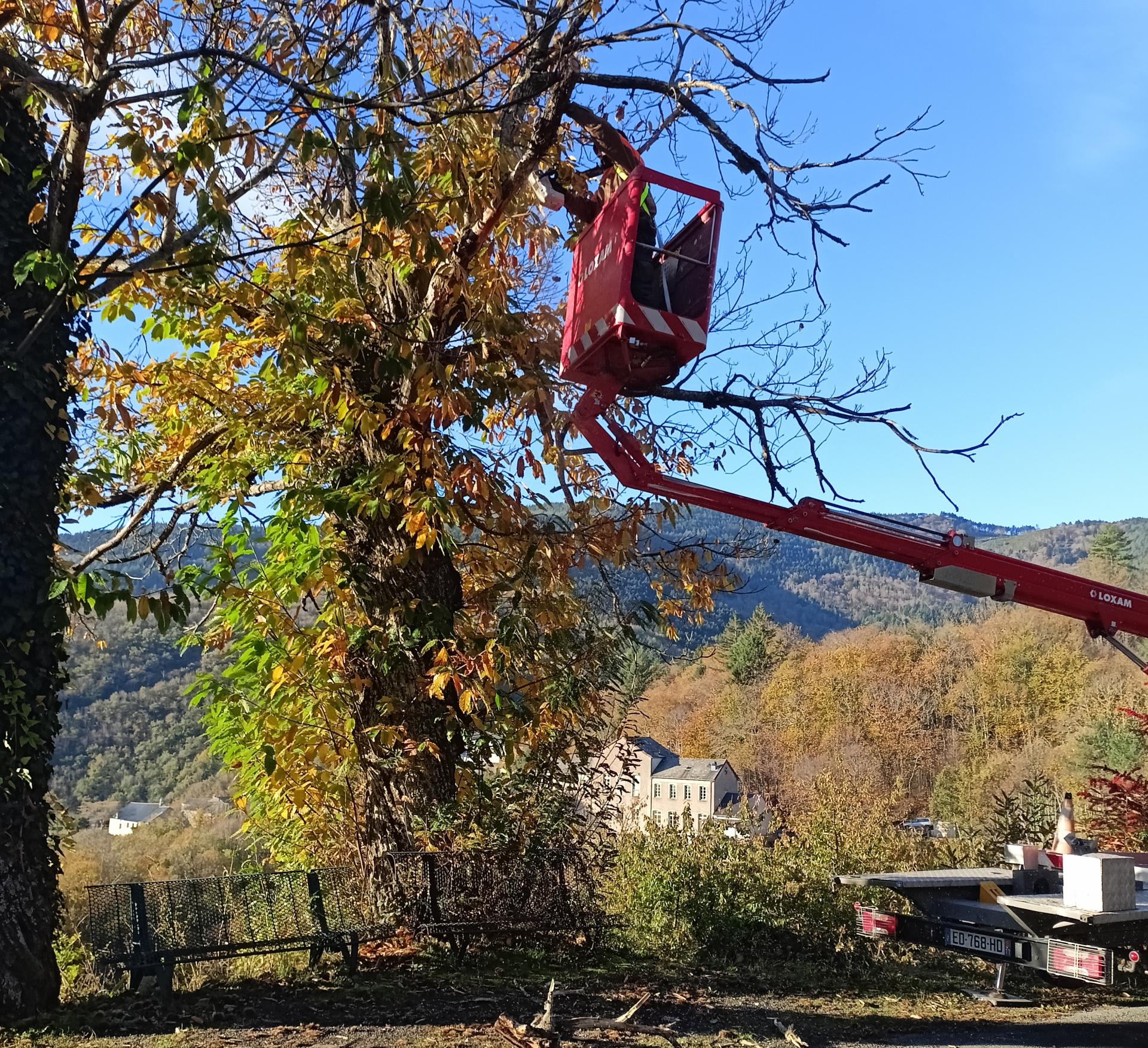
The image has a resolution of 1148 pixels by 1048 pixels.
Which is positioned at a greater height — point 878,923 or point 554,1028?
point 554,1028

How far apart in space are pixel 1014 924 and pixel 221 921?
5.37 meters

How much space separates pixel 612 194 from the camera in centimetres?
653

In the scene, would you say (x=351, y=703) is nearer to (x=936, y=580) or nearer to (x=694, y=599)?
(x=694, y=599)

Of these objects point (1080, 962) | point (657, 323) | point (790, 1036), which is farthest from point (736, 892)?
→ point (657, 323)

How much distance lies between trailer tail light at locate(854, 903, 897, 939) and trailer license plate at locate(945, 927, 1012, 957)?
416 mm

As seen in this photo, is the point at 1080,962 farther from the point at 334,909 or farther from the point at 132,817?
the point at 132,817

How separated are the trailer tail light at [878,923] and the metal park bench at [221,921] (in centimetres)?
365

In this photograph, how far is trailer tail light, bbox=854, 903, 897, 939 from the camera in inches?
288

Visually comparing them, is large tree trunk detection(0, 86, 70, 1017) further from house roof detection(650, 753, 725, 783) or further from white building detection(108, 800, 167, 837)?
house roof detection(650, 753, 725, 783)

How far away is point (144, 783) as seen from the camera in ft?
164

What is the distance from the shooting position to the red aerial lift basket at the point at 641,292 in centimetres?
611

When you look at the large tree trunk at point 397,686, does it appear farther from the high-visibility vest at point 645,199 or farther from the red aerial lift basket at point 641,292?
the high-visibility vest at point 645,199

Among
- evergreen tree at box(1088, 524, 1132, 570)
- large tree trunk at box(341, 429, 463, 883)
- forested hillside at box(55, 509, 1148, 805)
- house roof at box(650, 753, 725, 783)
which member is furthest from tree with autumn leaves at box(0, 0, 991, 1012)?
evergreen tree at box(1088, 524, 1132, 570)

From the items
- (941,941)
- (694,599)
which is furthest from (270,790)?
(941,941)
